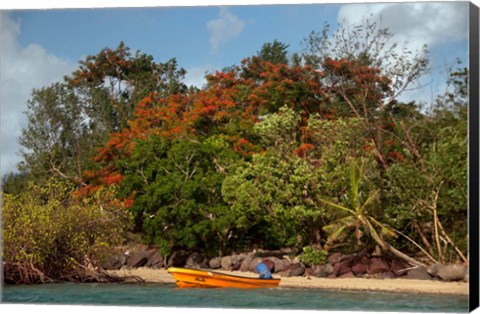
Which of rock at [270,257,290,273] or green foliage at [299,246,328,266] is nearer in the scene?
green foliage at [299,246,328,266]

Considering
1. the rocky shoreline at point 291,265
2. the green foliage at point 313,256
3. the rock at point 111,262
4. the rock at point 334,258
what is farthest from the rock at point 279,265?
the rock at point 111,262

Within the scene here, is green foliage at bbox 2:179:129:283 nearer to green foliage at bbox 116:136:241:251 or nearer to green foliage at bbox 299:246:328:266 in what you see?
green foliage at bbox 116:136:241:251

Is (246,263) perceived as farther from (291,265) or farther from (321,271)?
(321,271)

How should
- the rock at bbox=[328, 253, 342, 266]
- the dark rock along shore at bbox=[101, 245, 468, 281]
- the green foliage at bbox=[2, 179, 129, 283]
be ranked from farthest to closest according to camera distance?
1. the rock at bbox=[328, 253, 342, 266]
2. the green foliage at bbox=[2, 179, 129, 283]
3. the dark rock along shore at bbox=[101, 245, 468, 281]

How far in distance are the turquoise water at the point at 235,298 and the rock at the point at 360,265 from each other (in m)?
1.19

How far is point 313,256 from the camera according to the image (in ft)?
43.7

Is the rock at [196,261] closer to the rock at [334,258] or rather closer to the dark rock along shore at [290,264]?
the dark rock along shore at [290,264]

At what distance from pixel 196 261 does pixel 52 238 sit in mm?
3076

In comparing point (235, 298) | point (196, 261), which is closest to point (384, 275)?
point (235, 298)

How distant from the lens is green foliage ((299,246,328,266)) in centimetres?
1325

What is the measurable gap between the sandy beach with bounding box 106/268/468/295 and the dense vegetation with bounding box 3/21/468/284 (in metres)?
0.53

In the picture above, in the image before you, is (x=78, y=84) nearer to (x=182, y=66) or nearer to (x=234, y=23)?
(x=182, y=66)

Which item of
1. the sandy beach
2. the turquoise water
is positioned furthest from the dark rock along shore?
the turquoise water

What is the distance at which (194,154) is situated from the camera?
14.6m
